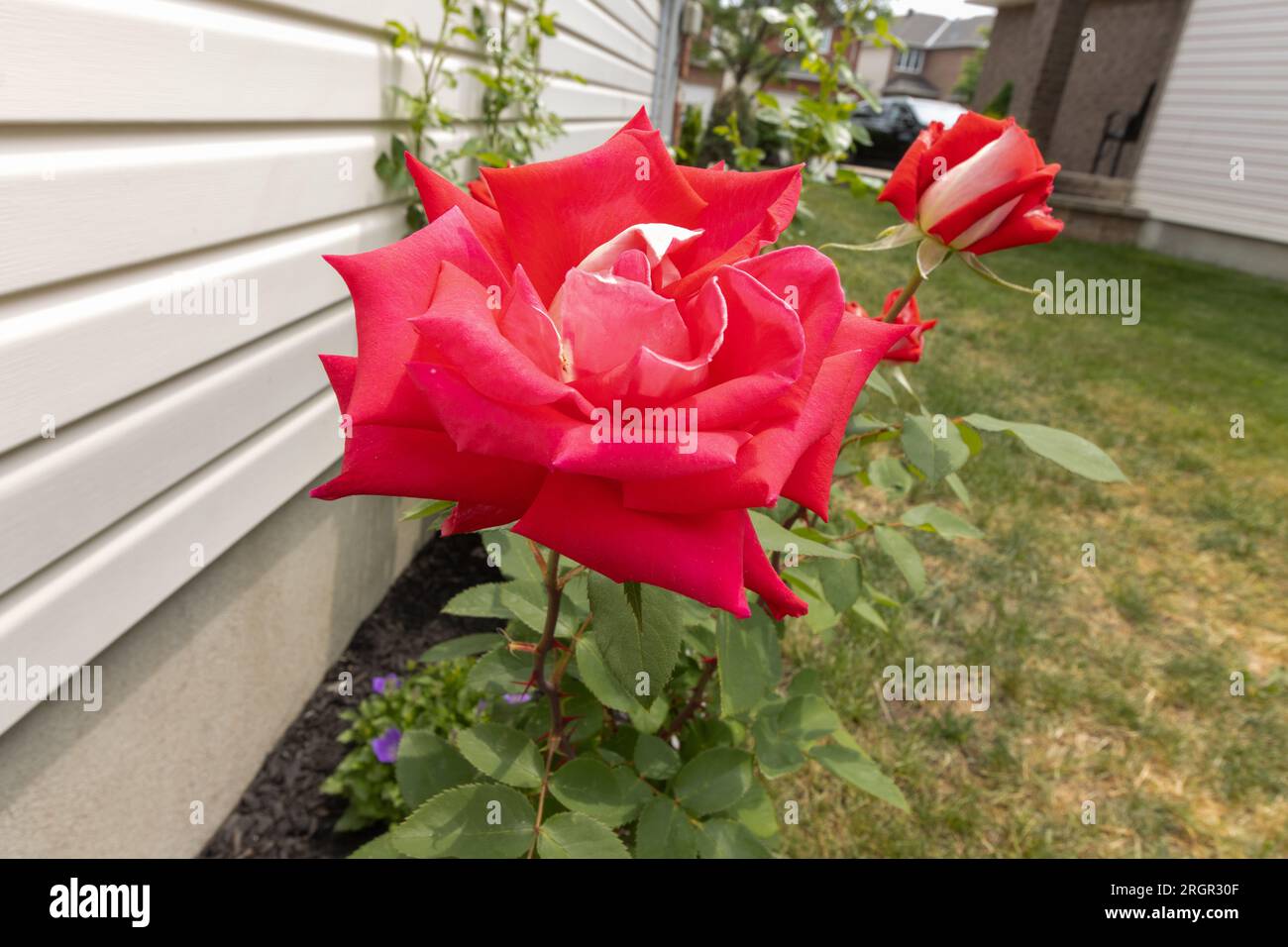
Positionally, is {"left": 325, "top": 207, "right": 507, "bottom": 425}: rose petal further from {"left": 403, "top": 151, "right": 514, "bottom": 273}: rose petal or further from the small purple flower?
the small purple flower

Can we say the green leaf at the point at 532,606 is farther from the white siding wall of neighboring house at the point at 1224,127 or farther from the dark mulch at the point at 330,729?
the white siding wall of neighboring house at the point at 1224,127

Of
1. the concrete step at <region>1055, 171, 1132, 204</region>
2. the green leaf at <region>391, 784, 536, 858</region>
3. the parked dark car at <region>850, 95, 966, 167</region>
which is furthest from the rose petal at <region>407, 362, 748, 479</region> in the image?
the parked dark car at <region>850, 95, 966, 167</region>

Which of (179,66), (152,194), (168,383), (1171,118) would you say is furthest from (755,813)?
(1171,118)

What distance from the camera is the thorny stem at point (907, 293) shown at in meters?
1.09

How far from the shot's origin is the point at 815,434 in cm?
58

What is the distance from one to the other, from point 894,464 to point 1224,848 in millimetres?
1744

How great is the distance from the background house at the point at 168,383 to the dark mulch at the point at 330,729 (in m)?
0.07

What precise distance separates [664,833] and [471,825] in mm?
296

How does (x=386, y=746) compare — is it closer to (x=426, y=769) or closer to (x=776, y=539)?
(x=426, y=769)

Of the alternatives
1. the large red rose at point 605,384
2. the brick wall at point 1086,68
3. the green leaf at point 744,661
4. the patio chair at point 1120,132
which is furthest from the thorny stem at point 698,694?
the patio chair at point 1120,132

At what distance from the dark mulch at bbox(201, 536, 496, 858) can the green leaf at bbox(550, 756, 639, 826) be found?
1.08m

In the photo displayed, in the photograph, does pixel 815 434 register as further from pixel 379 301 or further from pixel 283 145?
pixel 283 145

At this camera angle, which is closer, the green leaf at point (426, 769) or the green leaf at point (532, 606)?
the green leaf at point (532, 606)
